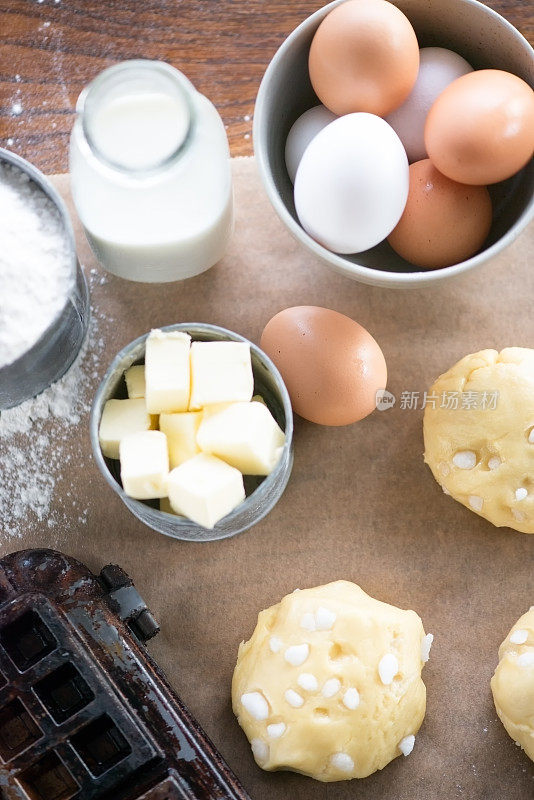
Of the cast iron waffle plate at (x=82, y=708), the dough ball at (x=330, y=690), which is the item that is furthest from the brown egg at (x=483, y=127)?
the cast iron waffle plate at (x=82, y=708)

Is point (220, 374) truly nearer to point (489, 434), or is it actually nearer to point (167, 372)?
point (167, 372)

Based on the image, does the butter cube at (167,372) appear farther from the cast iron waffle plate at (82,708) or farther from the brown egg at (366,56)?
the brown egg at (366,56)

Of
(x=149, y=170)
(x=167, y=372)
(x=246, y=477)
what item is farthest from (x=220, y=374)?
(x=149, y=170)

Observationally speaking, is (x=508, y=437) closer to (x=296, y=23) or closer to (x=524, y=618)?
(x=524, y=618)

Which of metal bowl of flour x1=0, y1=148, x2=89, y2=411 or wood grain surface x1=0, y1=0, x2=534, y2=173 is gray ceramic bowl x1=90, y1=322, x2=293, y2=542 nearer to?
metal bowl of flour x1=0, y1=148, x2=89, y2=411

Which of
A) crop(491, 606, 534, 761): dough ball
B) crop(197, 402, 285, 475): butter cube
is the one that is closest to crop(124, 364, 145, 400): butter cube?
crop(197, 402, 285, 475): butter cube

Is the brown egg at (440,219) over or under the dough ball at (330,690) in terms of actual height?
over
